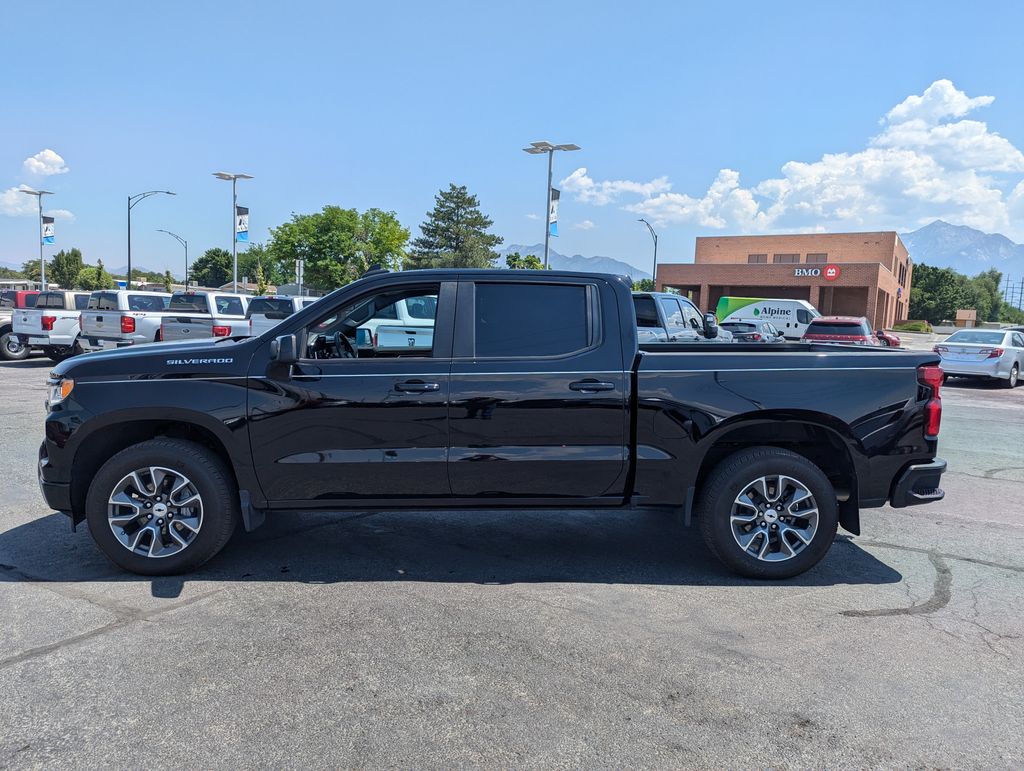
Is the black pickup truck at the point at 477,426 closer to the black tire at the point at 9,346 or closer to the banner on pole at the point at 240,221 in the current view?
the black tire at the point at 9,346

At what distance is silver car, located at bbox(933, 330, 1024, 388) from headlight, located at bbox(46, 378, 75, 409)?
61.7 ft

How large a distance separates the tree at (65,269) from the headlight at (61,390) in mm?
101693

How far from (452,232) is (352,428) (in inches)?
3257

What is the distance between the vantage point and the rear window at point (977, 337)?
752 inches

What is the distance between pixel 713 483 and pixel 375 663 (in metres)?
2.39

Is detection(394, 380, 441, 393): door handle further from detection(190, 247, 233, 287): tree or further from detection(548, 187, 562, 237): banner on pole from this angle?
detection(190, 247, 233, 287): tree

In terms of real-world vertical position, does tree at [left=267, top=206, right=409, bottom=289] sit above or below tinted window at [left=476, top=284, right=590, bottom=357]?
above

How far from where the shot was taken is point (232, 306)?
66.2 feet

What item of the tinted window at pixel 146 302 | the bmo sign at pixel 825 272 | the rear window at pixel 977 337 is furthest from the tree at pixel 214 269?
the rear window at pixel 977 337

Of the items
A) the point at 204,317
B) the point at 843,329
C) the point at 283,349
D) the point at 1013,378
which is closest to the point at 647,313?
the point at 283,349

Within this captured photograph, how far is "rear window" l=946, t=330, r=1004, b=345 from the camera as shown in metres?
19.1

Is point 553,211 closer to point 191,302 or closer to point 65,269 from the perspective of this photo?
point 191,302

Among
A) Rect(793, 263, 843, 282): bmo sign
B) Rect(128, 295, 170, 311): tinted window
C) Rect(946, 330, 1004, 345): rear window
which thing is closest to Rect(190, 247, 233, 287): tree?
Rect(793, 263, 843, 282): bmo sign

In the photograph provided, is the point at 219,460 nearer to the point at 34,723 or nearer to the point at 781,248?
the point at 34,723
